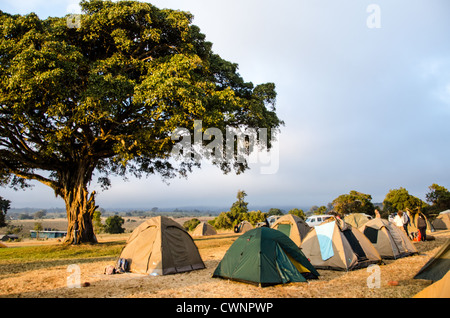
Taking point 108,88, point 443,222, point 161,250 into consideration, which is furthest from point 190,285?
point 443,222

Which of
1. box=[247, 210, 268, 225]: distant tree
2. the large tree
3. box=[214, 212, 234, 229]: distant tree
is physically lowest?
box=[214, 212, 234, 229]: distant tree

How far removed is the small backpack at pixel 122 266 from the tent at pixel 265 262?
9.89 ft

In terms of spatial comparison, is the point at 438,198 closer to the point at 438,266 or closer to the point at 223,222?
the point at 223,222

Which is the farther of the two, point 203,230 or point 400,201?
point 400,201

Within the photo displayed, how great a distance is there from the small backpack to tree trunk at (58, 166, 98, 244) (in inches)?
334

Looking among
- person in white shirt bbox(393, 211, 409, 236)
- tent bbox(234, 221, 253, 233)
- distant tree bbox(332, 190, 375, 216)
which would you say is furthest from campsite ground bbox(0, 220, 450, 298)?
distant tree bbox(332, 190, 375, 216)

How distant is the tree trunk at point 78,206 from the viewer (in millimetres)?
16109

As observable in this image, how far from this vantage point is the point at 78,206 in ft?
53.8

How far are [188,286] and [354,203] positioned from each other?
4020 cm

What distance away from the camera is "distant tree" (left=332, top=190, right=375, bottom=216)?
135 ft

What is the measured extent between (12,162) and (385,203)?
45.6 metres

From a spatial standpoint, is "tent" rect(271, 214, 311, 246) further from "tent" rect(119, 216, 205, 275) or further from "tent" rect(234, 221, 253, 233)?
"tent" rect(234, 221, 253, 233)

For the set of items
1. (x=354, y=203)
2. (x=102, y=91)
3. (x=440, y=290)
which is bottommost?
(x=354, y=203)

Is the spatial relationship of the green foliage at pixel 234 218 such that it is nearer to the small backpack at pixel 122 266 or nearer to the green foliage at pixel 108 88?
the green foliage at pixel 108 88
